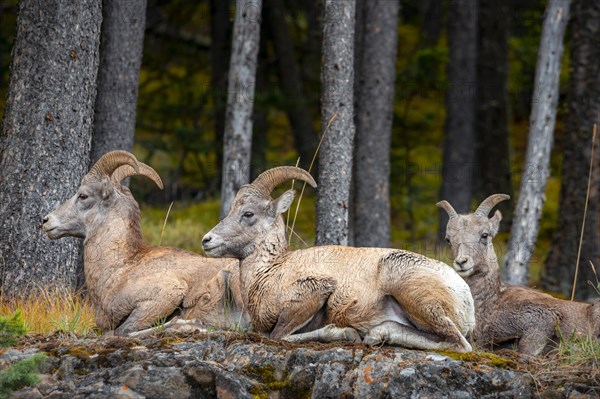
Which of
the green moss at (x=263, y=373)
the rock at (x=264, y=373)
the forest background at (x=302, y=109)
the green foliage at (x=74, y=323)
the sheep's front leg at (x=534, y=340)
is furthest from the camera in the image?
the forest background at (x=302, y=109)

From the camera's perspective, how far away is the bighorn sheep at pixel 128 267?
9289 mm

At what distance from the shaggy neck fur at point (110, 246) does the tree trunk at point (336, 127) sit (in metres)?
2.52

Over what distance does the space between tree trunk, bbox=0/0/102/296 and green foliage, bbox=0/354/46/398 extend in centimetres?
341

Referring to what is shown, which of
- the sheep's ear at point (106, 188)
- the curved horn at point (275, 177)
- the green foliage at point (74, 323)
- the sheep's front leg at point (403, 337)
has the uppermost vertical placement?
the curved horn at point (275, 177)

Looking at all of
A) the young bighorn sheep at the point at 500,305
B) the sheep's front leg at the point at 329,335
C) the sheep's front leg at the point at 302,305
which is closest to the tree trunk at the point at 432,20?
the young bighorn sheep at the point at 500,305

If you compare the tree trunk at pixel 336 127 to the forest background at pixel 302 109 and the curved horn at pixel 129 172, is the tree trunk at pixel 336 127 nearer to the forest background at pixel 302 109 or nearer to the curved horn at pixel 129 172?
the curved horn at pixel 129 172

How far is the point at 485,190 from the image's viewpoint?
22109mm

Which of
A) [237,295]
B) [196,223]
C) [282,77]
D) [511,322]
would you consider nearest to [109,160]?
[237,295]

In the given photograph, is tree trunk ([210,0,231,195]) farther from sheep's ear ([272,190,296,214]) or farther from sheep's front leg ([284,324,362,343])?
sheep's front leg ([284,324,362,343])

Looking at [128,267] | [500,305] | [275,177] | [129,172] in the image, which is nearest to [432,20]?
[129,172]

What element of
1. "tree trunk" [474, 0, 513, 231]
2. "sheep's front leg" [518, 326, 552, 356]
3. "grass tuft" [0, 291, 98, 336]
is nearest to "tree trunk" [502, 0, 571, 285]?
"sheep's front leg" [518, 326, 552, 356]

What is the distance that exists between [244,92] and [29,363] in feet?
29.9

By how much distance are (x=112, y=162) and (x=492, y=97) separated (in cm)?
1445

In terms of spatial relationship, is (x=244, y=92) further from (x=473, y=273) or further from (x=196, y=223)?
(x=473, y=273)
